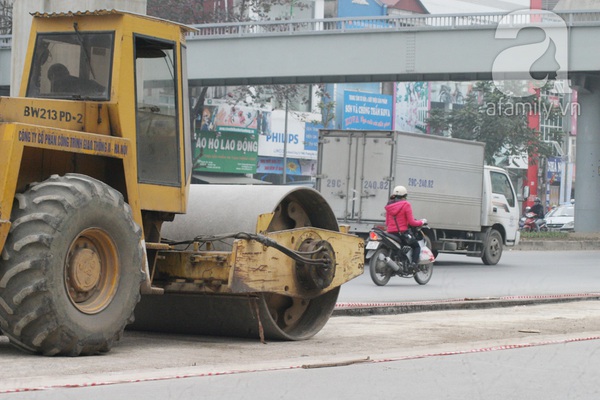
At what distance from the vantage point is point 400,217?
21.2 m

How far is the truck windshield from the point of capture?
1007 cm

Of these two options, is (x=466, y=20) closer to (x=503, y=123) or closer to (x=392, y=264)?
(x=392, y=264)

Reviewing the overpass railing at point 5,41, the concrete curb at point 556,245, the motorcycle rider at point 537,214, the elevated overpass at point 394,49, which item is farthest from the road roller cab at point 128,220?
the motorcycle rider at point 537,214

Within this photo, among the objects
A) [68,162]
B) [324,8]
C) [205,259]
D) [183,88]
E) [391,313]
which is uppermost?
[324,8]

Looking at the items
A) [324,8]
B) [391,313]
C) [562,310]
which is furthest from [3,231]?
[324,8]

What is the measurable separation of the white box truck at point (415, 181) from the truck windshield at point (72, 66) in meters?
16.6

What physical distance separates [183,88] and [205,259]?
1.56 metres

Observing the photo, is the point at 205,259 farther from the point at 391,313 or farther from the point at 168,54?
the point at 391,313

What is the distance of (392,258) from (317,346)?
1050 cm

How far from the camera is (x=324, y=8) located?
271 feet

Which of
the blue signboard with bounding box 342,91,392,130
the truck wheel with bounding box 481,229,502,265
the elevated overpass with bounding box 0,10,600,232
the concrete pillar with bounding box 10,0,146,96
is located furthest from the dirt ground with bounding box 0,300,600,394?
the blue signboard with bounding box 342,91,392,130

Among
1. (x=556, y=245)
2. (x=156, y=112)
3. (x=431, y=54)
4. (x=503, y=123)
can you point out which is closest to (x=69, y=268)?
(x=156, y=112)

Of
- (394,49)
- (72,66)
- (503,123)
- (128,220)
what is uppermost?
(394,49)

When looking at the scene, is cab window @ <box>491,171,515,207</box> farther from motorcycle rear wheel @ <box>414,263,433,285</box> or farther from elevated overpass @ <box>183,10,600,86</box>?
motorcycle rear wheel @ <box>414,263,433,285</box>
